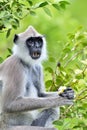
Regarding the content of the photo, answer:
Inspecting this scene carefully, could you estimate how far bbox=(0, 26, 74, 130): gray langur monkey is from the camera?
25.4 feet

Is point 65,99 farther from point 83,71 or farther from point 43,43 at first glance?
point 43,43

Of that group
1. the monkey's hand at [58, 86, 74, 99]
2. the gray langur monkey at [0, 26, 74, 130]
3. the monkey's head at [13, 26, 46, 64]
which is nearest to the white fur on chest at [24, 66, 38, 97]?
the gray langur monkey at [0, 26, 74, 130]

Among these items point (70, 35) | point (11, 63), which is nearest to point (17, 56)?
point (11, 63)

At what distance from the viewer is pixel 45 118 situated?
8141 millimetres

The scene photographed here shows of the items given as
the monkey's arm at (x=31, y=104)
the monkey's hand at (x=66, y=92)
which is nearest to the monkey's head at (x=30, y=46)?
the monkey's arm at (x=31, y=104)

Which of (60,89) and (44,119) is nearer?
(60,89)

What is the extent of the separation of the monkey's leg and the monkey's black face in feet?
2.13

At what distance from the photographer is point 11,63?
26.1ft

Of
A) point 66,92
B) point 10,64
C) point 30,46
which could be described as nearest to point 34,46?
point 30,46

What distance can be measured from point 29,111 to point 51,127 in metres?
0.32

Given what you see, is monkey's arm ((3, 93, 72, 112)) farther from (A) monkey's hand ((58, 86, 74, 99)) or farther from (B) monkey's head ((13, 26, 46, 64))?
(B) monkey's head ((13, 26, 46, 64))

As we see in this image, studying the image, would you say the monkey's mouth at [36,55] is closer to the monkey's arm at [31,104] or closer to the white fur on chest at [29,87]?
the white fur on chest at [29,87]

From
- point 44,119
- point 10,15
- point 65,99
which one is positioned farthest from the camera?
point 44,119

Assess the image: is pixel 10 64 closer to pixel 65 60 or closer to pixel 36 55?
pixel 36 55
